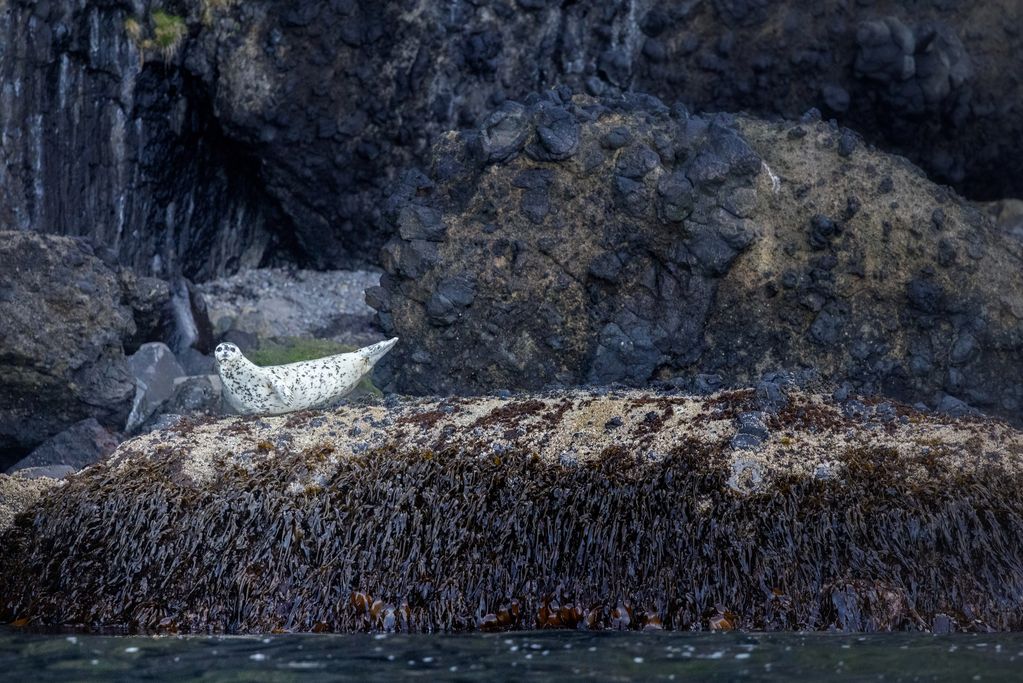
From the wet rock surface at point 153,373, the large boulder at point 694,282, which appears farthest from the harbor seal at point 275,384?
the wet rock surface at point 153,373

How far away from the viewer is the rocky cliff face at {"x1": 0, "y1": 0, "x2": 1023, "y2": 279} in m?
11.9

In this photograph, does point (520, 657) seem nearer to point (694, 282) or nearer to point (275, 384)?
point (275, 384)

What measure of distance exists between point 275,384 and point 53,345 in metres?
Answer: 1.97

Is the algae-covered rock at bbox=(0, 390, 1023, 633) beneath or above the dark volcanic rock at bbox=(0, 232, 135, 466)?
beneath

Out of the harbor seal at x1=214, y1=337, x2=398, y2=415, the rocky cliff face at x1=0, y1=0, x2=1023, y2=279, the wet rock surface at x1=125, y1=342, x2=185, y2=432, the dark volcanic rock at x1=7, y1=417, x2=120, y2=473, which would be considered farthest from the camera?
the rocky cliff face at x1=0, y1=0, x2=1023, y2=279

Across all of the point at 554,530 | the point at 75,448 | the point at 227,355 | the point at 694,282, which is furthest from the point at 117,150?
the point at 554,530

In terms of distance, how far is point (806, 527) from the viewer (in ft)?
21.3

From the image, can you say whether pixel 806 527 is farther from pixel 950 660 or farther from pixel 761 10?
pixel 761 10

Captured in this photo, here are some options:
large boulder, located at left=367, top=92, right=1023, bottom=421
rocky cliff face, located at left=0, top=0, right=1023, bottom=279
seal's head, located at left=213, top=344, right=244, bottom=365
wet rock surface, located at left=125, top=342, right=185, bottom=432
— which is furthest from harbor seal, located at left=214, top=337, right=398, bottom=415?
rocky cliff face, located at left=0, top=0, right=1023, bottom=279

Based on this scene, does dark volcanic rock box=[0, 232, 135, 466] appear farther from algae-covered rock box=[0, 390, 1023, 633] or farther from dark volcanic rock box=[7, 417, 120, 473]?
algae-covered rock box=[0, 390, 1023, 633]

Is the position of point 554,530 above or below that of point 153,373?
below

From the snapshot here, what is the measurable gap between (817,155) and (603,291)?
1.84 meters

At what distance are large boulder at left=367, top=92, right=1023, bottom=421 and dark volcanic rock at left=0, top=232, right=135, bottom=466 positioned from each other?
196 cm

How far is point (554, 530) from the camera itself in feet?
21.6
